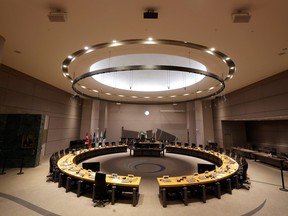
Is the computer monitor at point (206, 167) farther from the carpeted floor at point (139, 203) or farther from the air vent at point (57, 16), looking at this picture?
the air vent at point (57, 16)

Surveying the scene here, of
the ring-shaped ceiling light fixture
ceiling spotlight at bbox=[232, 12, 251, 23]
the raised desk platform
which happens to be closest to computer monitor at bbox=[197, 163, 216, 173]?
the ring-shaped ceiling light fixture

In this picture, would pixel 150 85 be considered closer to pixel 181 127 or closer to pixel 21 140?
pixel 181 127

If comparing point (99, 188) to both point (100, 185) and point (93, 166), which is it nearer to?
point (100, 185)

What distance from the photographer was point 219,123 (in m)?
13.5

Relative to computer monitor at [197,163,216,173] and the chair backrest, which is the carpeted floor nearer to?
the chair backrest

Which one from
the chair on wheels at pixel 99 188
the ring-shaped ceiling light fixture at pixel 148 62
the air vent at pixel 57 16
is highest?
the ring-shaped ceiling light fixture at pixel 148 62

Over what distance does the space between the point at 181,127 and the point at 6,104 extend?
1501 centimetres

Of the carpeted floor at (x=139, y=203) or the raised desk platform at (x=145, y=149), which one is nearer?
the carpeted floor at (x=139, y=203)

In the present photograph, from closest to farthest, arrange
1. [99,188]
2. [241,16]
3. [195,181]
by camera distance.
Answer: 1. [241,16]
2. [99,188]
3. [195,181]

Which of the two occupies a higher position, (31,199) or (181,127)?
(181,127)

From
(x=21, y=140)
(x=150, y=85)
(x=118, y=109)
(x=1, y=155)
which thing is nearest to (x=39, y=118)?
(x=21, y=140)

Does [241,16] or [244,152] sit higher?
[241,16]

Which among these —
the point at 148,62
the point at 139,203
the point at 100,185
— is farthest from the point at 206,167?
the point at 148,62

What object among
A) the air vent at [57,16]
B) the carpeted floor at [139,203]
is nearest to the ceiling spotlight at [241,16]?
the air vent at [57,16]
